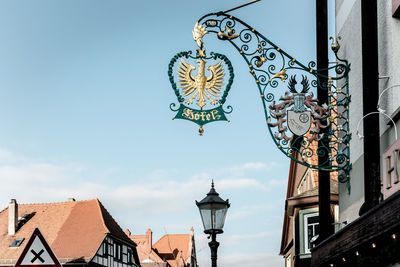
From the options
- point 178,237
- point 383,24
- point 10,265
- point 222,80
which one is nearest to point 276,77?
point 222,80

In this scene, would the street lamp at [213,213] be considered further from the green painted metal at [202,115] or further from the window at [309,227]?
the window at [309,227]

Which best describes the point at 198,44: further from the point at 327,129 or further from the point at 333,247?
the point at 333,247

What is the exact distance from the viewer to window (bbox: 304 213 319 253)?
85.0ft

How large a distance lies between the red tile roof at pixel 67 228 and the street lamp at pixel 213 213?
36.4 meters

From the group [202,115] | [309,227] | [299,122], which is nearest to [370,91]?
[299,122]

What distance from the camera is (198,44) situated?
37.4 ft

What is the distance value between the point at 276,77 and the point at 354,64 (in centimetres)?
201

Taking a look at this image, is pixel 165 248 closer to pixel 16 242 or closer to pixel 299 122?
pixel 16 242

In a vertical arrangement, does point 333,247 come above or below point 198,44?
below

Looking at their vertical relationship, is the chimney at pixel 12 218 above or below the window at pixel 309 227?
above

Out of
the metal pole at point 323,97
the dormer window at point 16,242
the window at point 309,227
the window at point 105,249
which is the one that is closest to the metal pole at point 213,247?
the metal pole at point 323,97

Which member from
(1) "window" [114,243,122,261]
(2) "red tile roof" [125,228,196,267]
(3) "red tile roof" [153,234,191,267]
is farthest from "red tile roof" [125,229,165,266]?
(1) "window" [114,243,122,261]

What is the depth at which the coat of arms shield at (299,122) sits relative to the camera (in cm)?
1062

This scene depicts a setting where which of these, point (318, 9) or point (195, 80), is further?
point (318, 9)
